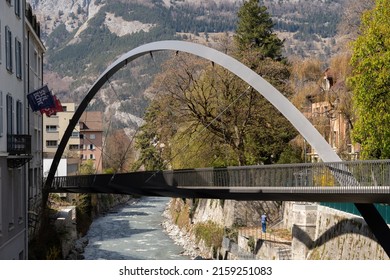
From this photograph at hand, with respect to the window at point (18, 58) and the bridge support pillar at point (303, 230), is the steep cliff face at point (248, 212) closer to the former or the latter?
the bridge support pillar at point (303, 230)

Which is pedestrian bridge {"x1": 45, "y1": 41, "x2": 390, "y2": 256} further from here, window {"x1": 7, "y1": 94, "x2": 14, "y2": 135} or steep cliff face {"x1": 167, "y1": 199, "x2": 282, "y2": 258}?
steep cliff face {"x1": 167, "y1": 199, "x2": 282, "y2": 258}

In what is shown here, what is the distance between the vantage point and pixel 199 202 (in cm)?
5247

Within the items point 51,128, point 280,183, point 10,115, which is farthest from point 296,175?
point 51,128

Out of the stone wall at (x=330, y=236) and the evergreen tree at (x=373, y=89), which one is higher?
the evergreen tree at (x=373, y=89)

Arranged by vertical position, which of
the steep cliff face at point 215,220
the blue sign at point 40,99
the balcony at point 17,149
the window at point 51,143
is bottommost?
the steep cliff face at point 215,220

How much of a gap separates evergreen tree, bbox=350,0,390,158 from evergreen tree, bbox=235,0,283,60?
103 ft

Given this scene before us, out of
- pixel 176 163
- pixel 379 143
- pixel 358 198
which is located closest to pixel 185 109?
pixel 176 163

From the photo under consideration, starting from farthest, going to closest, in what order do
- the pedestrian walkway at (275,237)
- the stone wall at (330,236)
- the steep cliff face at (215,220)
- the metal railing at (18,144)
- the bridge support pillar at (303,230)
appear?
1. the steep cliff face at (215,220)
2. the pedestrian walkway at (275,237)
3. the bridge support pillar at (303,230)
4. the stone wall at (330,236)
5. the metal railing at (18,144)

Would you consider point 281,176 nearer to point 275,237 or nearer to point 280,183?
point 280,183

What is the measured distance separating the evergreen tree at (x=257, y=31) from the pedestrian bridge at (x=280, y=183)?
1063 inches

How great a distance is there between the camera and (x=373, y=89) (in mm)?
24734

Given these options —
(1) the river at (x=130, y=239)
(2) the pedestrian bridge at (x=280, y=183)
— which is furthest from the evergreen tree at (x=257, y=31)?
(2) the pedestrian bridge at (x=280, y=183)

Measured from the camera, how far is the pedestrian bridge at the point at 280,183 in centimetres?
1980

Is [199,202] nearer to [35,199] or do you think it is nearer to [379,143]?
[35,199]
